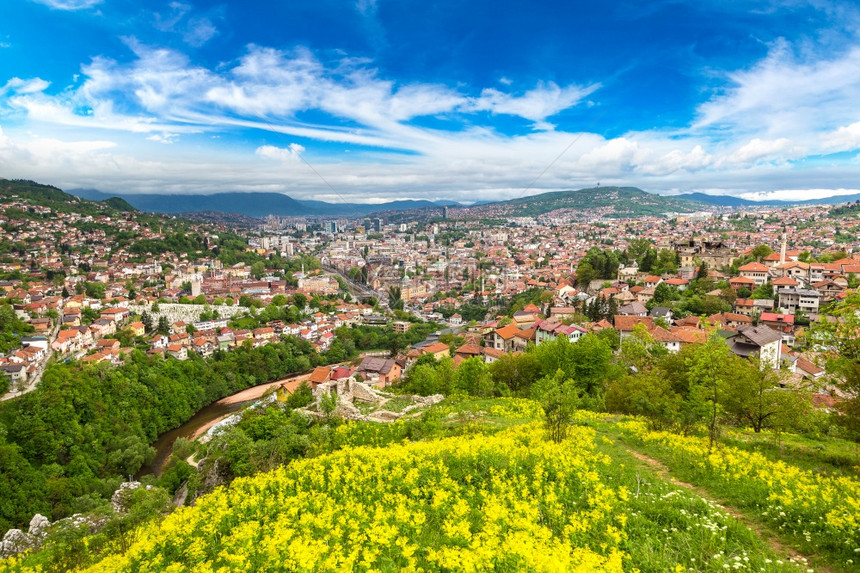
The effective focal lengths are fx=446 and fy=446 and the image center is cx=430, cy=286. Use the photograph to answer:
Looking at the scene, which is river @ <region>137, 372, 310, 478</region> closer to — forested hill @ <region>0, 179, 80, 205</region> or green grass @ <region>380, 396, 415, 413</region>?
green grass @ <region>380, 396, 415, 413</region>

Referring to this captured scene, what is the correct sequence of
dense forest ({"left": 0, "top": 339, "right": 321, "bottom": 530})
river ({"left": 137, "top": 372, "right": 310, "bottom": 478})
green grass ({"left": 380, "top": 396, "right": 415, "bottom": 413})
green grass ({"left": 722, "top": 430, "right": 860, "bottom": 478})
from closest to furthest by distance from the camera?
green grass ({"left": 722, "top": 430, "right": 860, "bottom": 478}), green grass ({"left": 380, "top": 396, "right": 415, "bottom": 413}), dense forest ({"left": 0, "top": 339, "right": 321, "bottom": 530}), river ({"left": 137, "top": 372, "right": 310, "bottom": 478})

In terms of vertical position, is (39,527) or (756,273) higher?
(756,273)

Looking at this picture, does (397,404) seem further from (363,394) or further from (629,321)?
(629,321)

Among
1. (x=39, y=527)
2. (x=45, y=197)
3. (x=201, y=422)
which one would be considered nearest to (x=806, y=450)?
(x=39, y=527)

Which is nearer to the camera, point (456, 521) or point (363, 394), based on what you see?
point (456, 521)

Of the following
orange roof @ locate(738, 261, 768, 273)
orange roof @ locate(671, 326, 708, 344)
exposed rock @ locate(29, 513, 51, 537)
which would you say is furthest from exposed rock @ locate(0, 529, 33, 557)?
orange roof @ locate(738, 261, 768, 273)

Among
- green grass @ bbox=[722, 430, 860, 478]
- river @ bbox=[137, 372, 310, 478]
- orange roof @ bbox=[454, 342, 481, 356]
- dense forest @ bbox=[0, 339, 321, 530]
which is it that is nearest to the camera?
green grass @ bbox=[722, 430, 860, 478]

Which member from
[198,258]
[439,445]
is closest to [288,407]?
[439,445]

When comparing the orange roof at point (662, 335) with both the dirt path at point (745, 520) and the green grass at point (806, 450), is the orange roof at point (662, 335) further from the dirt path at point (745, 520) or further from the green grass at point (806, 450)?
the dirt path at point (745, 520)

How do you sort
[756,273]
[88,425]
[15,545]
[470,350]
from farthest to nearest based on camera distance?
[756,273], [470,350], [88,425], [15,545]
